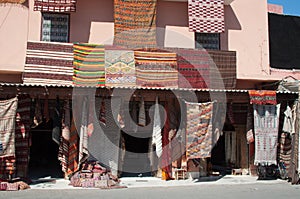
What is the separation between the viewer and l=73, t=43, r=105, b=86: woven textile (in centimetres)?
948

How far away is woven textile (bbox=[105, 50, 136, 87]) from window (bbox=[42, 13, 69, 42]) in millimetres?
1570

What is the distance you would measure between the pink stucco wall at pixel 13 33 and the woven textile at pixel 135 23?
8.72 ft

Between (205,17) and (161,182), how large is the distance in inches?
205

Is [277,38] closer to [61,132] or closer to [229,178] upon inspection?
[229,178]

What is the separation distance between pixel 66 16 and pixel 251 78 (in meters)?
5.87

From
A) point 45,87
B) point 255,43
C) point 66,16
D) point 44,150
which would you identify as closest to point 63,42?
point 66,16

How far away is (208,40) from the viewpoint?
11.2m

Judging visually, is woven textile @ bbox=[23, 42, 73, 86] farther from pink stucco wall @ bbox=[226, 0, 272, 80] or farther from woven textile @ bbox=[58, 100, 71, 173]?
pink stucco wall @ bbox=[226, 0, 272, 80]

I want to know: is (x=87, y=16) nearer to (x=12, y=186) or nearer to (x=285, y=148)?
(x=12, y=186)

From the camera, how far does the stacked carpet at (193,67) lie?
33.1 ft

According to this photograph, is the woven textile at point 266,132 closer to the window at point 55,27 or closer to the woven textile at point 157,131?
the woven textile at point 157,131

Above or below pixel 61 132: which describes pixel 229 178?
below

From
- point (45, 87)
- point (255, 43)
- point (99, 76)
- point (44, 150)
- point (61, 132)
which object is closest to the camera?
point (45, 87)

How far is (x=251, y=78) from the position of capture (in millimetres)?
10680
